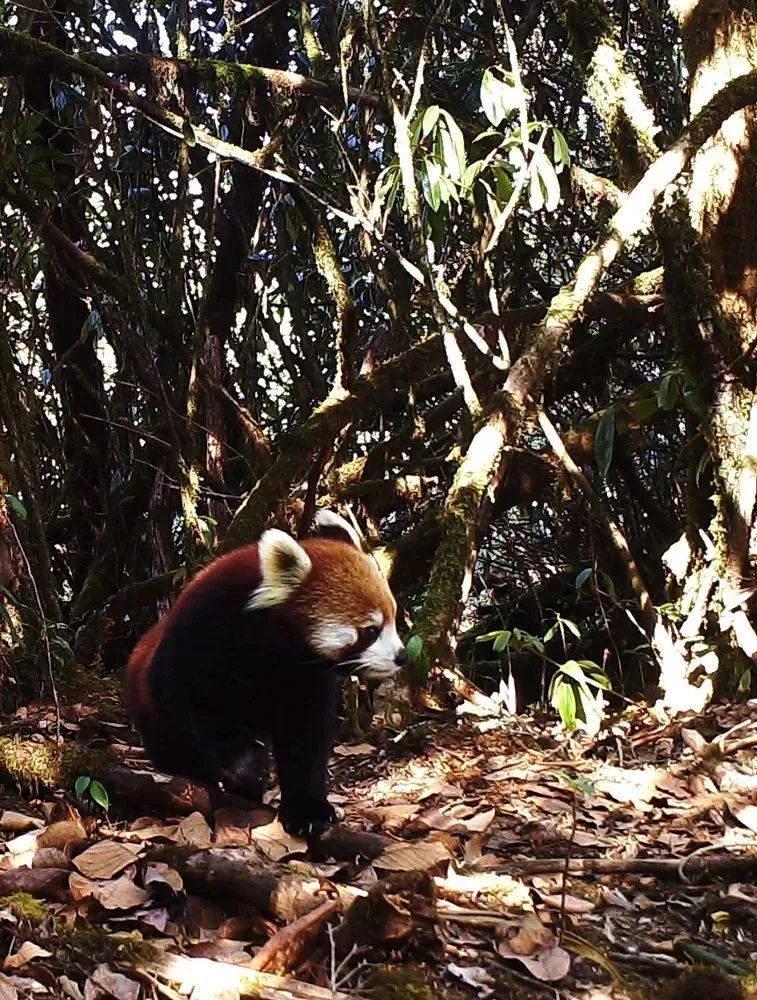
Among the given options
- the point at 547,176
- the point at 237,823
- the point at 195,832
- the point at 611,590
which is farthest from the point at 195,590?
the point at 611,590

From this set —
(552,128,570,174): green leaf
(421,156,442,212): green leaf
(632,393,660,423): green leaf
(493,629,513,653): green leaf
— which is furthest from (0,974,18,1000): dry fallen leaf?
(632,393,660,423): green leaf

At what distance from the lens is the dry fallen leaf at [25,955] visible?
1.91m

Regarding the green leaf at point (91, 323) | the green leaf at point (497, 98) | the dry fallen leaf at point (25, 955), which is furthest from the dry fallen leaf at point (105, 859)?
the green leaf at point (91, 323)

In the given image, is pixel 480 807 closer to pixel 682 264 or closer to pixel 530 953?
pixel 530 953

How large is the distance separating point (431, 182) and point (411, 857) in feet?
8.50

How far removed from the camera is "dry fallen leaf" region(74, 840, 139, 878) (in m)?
2.37

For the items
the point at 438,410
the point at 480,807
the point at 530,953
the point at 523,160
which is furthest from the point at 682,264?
the point at 530,953

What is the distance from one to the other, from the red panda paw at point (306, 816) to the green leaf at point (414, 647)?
71 centimetres

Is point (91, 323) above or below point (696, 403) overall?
above

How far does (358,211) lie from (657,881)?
A: 116 inches

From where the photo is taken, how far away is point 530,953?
226 cm

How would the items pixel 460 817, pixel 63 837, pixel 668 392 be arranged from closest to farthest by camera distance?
pixel 63 837, pixel 460 817, pixel 668 392

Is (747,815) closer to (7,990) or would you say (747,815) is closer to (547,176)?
(7,990)

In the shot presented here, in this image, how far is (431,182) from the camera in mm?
4168
